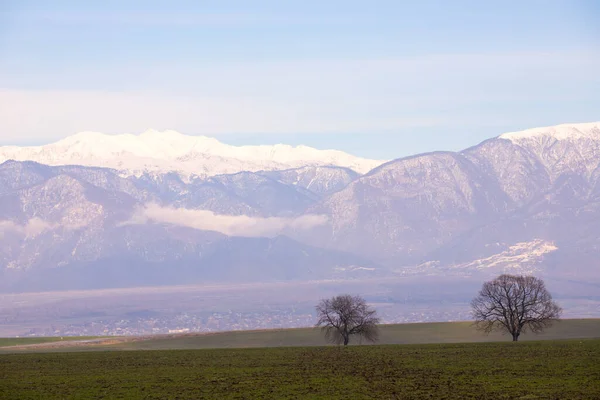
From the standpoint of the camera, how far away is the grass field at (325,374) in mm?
76875

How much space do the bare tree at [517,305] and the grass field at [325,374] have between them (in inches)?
521

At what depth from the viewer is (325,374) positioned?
89.1 m

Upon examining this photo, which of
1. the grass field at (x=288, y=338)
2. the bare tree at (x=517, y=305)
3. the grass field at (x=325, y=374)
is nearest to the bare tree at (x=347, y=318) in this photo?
the grass field at (x=288, y=338)

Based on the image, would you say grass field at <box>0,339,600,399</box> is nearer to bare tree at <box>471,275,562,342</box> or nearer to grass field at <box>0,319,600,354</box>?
bare tree at <box>471,275,562,342</box>

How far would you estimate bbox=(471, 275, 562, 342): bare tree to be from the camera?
430ft

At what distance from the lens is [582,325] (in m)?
160

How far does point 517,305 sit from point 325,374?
5043 centimetres

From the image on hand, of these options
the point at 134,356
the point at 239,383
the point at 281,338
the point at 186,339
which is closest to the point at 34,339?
the point at 186,339

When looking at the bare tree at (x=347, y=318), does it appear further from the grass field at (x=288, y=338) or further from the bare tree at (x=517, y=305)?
the bare tree at (x=517, y=305)

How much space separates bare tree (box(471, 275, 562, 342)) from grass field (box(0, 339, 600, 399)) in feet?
43.4

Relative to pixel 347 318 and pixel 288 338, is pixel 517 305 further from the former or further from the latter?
pixel 288 338

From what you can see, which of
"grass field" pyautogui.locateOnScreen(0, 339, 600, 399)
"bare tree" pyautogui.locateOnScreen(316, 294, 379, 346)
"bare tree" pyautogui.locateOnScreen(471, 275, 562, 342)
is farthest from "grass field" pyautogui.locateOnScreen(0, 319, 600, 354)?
"grass field" pyautogui.locateOnScreen(0, 339, 600, 399)

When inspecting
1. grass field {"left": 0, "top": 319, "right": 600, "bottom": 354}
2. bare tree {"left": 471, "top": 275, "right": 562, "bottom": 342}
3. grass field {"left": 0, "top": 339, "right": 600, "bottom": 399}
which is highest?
bare tree {"left": 471, "top": 275, "right": 562, "bottom": 342}

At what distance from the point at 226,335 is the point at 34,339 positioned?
125 feet
